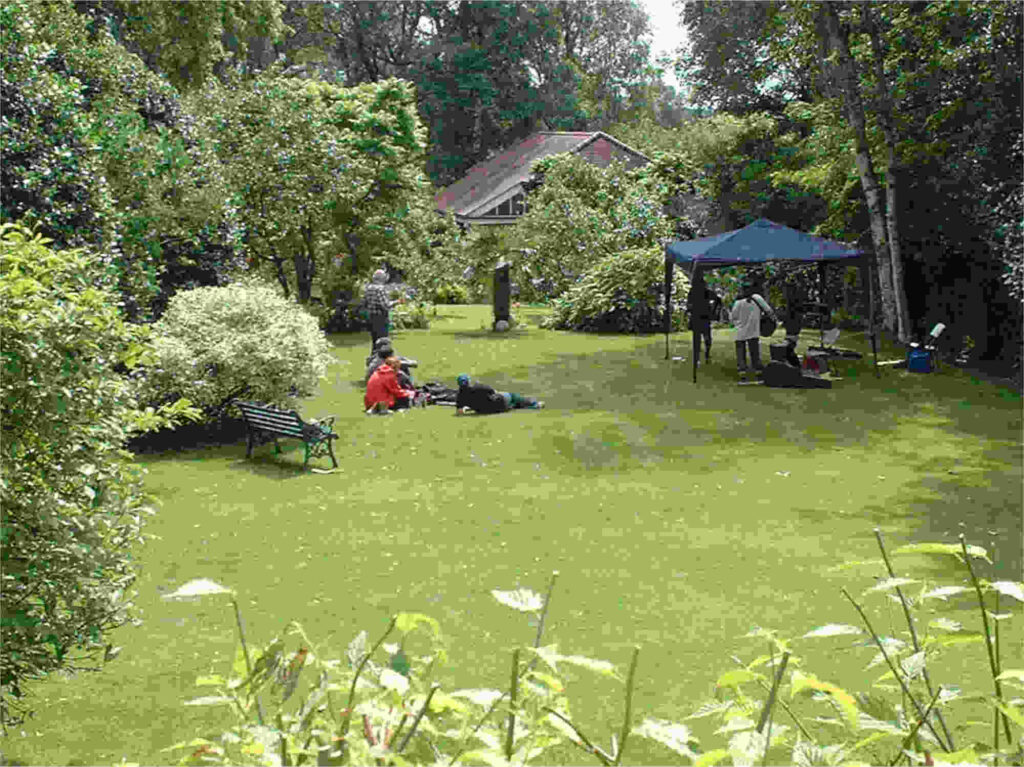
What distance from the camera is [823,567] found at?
31.9 feet

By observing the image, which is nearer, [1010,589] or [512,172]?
[1010,589]

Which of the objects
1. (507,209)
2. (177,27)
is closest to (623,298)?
(177,27)

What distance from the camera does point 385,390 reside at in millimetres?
17953

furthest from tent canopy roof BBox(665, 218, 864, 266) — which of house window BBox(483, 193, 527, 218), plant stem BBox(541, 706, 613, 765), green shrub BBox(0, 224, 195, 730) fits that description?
house window BBox(483, 193, 527, 218)

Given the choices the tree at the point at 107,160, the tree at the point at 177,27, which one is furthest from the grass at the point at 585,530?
the tree at the point at 177,27

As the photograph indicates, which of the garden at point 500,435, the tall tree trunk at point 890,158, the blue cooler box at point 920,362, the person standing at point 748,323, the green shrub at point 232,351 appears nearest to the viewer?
the garden at point 500,435

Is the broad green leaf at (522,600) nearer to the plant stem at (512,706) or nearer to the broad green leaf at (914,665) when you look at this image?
the plant stem at (512,706)

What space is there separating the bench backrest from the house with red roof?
32.9 meters

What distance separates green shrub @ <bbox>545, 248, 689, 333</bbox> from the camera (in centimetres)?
2888

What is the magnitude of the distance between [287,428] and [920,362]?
12429 millimetres

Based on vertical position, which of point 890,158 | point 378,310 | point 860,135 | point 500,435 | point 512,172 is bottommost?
point 500,435

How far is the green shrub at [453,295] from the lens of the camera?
37844 millimetres

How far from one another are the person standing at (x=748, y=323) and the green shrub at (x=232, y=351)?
26.4ft

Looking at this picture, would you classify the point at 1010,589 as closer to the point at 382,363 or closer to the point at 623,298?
the point at 382,363
